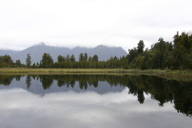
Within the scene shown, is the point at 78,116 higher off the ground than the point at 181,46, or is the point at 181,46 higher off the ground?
the point at 181,46

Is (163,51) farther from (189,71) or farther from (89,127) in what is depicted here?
(89,127)

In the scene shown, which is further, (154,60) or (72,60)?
(72,60)

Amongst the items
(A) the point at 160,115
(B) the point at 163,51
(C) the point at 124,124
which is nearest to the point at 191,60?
→ (B) the point at 163,51

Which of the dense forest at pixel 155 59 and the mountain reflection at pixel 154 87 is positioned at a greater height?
the dense forest at pixel 155 59

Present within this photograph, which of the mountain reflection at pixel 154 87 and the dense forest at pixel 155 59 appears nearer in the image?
the mountain reflection at pixel 154 87

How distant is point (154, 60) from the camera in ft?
379

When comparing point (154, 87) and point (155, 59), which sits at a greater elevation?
point (155, 59)

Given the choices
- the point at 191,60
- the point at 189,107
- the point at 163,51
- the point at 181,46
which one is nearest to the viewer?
the point at 189,107

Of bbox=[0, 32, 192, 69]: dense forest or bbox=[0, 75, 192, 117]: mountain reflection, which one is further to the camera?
bbox=[0, 32, 192, 69]: dense forest

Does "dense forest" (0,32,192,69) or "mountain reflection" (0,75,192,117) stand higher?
"dense forest" (0,32,192,69)

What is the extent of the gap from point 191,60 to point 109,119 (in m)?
59.3

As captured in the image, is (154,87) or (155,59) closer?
(154,87)

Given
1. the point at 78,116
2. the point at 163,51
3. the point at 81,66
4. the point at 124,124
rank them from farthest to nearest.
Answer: the point at 81,66
the point at 163,51
the point at 78,116
the point at 124,124

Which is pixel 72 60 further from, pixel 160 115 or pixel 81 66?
pixel 160 115
